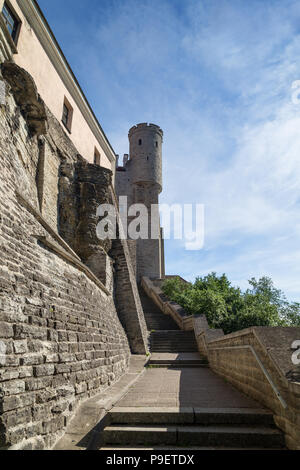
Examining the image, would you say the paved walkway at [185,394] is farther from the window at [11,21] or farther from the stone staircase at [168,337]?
the window at [11,21]

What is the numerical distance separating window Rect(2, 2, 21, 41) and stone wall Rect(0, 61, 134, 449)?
2.02 meters

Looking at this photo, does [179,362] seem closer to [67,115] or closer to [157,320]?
[157,320]

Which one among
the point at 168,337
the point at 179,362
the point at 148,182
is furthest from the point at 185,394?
the point at 148,182

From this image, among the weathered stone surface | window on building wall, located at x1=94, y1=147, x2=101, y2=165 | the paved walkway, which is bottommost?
the paved walkway

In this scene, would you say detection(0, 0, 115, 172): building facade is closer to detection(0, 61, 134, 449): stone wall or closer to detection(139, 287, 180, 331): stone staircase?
detection(0, 61, 134, 449): stone wall

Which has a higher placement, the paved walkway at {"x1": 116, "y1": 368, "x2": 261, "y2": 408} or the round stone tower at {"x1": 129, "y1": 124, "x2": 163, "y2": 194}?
the round stone tower at {"x1": 129, "y1": 124, "x2": 163, "y2": 194}

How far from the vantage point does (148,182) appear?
29.1 meters

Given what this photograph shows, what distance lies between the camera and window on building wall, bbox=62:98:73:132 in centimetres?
1144

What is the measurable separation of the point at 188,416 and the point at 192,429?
0.28 m

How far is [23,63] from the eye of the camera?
8.29 metres

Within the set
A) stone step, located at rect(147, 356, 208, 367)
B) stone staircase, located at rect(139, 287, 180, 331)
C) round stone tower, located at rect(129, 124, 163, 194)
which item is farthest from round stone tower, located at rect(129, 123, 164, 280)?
stone step, located at rect(147, 356, 208, 367)

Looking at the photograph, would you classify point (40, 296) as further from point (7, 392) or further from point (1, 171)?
point (1, 171)
